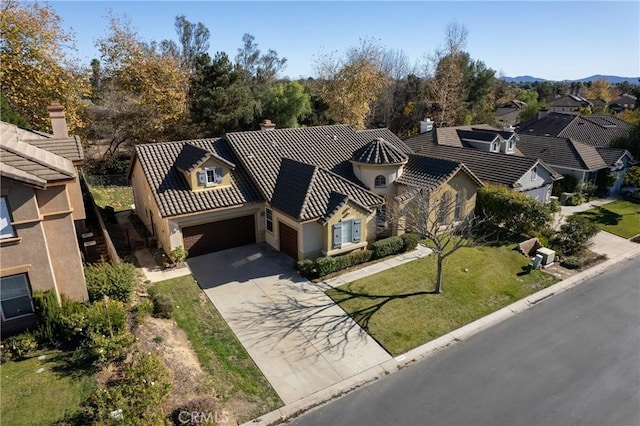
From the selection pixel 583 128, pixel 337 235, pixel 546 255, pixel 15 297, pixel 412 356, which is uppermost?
pixel 583 128

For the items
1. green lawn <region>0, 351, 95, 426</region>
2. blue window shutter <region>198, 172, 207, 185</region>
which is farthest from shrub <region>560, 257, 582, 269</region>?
green lawn <region>0, 351, 95, 426</region>

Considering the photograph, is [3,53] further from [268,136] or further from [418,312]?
[418,312]

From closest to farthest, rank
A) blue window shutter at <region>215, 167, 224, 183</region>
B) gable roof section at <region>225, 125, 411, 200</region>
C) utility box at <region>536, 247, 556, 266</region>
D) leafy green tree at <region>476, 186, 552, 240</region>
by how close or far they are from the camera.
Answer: blue window shutter at <region>215, 167, 224, 183</region>, utility box at <region>536, 247, 556, 266</region>, gable roof section at <region>225, 125, 411, 200</region>, leafy green tree at <region>476, 186, 552, 240</region>

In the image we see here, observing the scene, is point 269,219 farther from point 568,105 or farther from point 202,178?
point 568,105

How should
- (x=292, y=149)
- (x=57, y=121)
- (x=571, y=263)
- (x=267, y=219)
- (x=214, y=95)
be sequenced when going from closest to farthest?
(x=57, y=121) < (x=571, y=263) < (x=267, y=219) < (x=292, y=149) < (x=214, y=95)

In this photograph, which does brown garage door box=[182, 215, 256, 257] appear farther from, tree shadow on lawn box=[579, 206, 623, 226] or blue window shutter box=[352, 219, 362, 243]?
tree shadow on lawn box=[579, 206, 623, 226]

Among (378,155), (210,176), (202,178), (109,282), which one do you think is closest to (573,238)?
(378,155)

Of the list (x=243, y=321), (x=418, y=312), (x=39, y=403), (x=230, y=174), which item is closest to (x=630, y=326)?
(x=418, y=312)

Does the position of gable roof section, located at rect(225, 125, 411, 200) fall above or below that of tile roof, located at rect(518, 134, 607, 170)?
above
